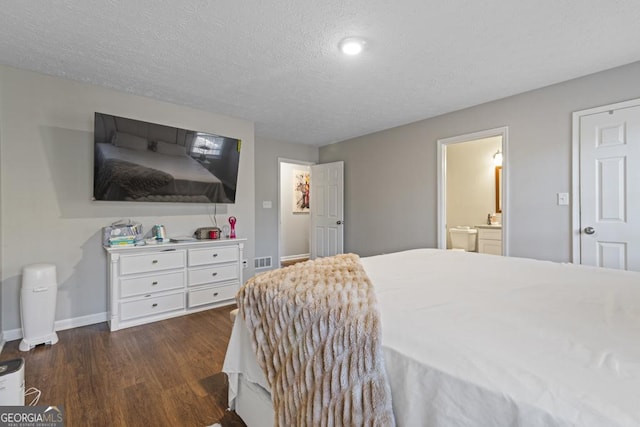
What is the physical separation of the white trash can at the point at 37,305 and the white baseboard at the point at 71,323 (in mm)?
237

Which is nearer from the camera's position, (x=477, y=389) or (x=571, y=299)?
(x=477, y=389)

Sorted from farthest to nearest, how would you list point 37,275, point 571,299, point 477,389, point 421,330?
point 37,275 < point 571,299 < point 421,330 < point 477,389

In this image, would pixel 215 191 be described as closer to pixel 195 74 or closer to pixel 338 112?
pixel 195 74

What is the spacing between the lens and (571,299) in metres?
1.25

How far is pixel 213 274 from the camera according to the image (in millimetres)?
3482

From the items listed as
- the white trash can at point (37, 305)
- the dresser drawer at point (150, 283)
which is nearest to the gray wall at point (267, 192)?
the dresser drawer at point (150, 283)

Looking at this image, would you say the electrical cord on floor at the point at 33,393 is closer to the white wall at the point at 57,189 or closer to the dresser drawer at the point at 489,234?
the white wall at the point at 57,189

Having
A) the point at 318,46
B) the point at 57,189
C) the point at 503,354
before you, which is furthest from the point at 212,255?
the point at 503,354

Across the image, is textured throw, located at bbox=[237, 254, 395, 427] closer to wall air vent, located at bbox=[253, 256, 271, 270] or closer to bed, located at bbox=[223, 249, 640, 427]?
bed, located at bbox=[223, 249, 640, 427]

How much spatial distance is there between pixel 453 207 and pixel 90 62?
5.27 meters

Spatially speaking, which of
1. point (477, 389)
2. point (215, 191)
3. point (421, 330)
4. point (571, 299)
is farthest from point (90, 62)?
point (571, 299)

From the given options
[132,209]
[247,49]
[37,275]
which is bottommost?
[37,275]

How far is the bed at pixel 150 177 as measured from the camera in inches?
114

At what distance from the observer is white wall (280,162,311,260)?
6.77m
